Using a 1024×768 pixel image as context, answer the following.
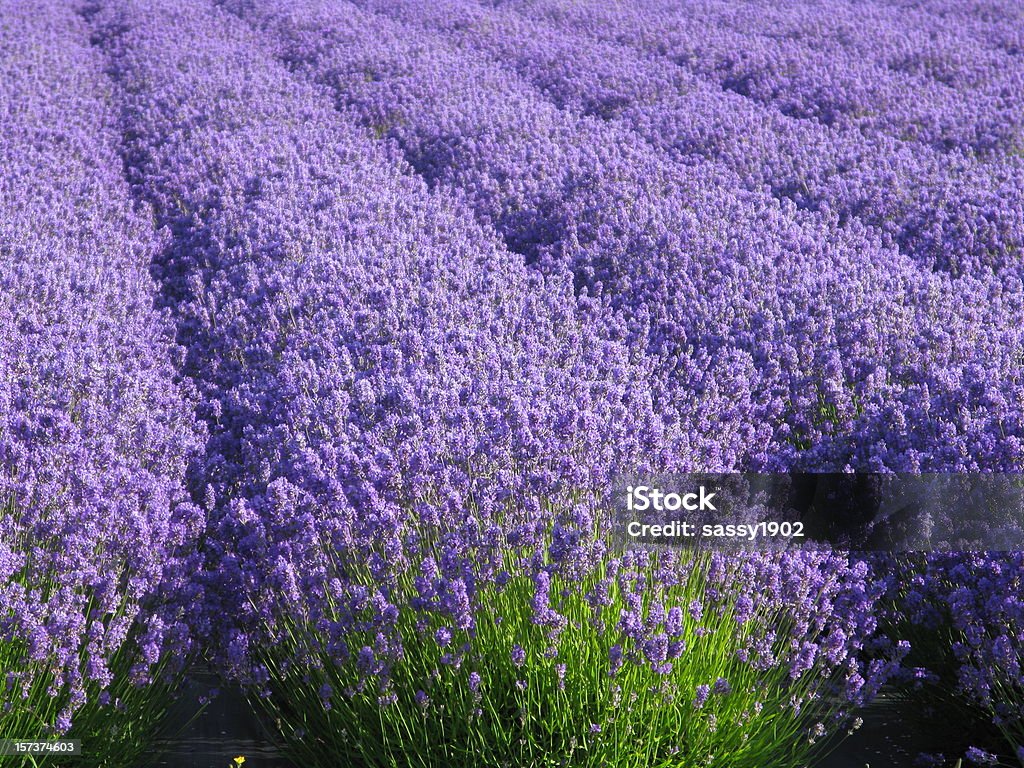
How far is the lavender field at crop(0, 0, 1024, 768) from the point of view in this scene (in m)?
2.62

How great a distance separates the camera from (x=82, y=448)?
129 inches

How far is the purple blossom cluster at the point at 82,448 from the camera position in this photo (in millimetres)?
2611

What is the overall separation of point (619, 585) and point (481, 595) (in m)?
0.39

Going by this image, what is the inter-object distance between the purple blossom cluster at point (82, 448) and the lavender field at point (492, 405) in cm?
2

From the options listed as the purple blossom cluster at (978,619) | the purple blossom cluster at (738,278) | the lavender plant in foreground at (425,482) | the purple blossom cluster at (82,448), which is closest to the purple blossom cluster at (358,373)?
the lavender plant in foreground at (425,482)

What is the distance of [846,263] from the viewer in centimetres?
516

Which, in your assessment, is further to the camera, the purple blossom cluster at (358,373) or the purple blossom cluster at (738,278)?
the purple blossom cluster at (738,278)

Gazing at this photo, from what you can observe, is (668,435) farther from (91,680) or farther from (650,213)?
(650,213)

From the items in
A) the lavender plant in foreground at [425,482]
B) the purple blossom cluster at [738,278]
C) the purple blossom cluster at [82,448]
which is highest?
the purple blossom cluster at [738,278]

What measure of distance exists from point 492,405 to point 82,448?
1303 millimetres

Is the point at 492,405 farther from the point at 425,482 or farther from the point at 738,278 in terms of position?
the point at 738,278

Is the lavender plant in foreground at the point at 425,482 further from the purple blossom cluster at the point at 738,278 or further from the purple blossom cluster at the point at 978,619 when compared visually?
the purple blossom cluster at the point at 738,278

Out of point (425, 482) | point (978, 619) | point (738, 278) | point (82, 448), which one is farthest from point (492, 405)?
point (738, 278)

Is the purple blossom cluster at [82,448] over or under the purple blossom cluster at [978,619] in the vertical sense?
under
